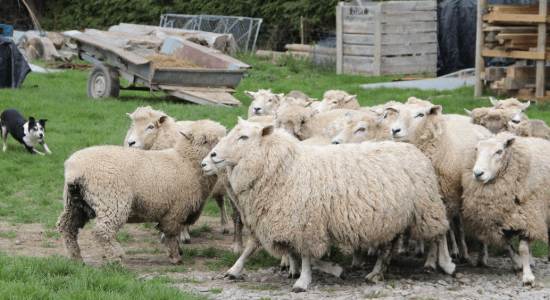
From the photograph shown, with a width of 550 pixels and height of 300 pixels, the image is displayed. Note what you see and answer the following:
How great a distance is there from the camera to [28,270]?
18.8 feet

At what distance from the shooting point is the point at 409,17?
18.7 meters

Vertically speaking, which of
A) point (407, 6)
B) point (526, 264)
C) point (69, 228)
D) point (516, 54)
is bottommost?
point (526, 264)

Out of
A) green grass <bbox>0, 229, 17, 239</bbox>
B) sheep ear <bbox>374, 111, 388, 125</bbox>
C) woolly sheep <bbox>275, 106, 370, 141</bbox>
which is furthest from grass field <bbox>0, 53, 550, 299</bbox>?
sheep ear <bbox>374, 111, 388, 125</bbox>

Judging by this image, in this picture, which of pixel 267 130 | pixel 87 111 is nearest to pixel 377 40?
pixel 87 111

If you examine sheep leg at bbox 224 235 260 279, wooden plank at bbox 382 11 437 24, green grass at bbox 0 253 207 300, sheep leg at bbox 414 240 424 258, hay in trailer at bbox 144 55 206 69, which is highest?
wooden plank at bbox 382 11 437 24

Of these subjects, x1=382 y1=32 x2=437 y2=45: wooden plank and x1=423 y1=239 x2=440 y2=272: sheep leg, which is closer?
x1=423 y1=239 x2=440 y2=272: sheep leg

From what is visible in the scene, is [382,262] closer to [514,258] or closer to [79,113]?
[514,258]

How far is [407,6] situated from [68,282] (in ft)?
49.2

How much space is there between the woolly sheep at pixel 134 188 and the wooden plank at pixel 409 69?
1198cm

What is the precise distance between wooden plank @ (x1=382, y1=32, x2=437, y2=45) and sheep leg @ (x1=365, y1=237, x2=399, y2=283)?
41.9ft

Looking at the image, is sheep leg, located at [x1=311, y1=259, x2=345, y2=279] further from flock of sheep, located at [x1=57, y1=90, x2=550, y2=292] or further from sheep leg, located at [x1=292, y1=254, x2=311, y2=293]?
sheep leg, located at [x1=292, y1=254, x2=311, y2=293]

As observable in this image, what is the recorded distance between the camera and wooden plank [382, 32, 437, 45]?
61.2 feet

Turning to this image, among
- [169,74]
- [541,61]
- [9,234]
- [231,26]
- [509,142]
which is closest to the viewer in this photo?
[509,142]

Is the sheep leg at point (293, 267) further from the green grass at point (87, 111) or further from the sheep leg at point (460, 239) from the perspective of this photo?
the sheep leg at point (460, 239)
